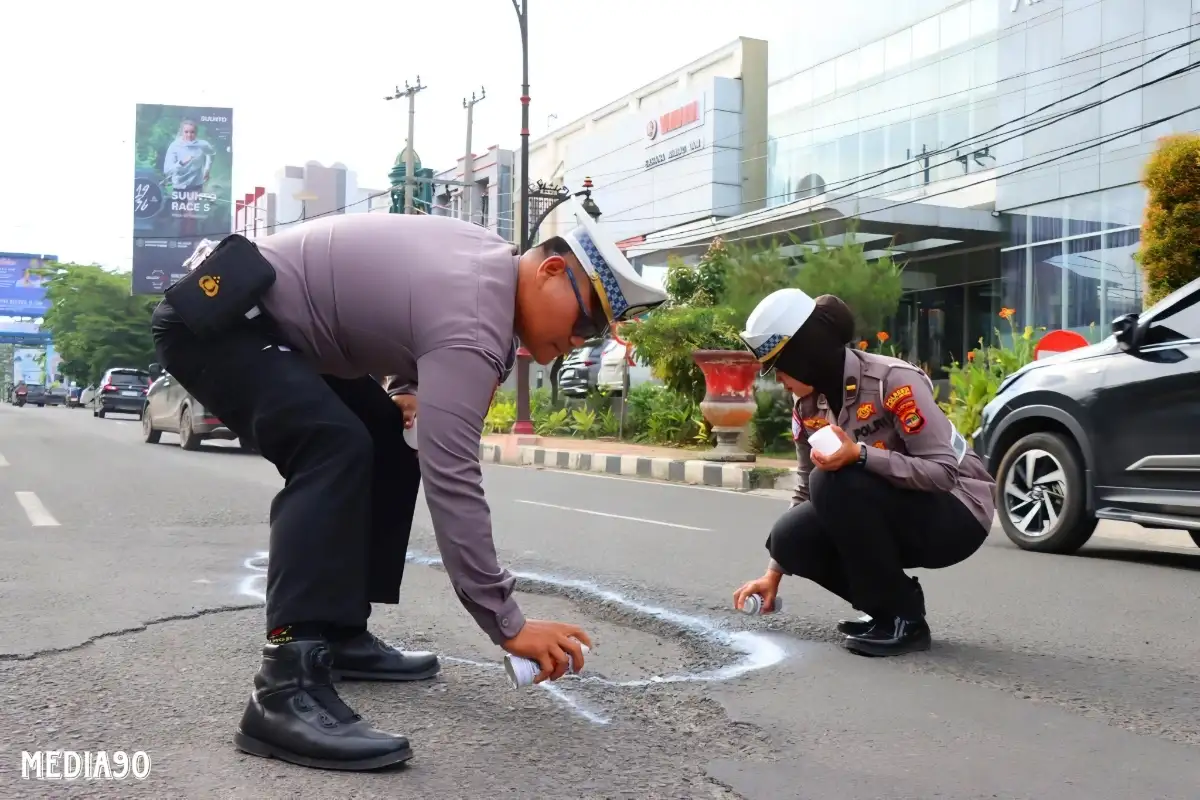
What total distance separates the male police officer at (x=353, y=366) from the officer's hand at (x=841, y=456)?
110 cm

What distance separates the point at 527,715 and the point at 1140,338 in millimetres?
4211

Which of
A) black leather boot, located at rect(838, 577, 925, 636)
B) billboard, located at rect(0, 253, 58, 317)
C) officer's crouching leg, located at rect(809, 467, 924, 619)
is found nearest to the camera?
officer's crouching leg, located at rect(809, 467, 924, 619)

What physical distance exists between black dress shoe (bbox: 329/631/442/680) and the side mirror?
13.7ft

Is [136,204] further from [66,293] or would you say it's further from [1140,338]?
[1140,338]

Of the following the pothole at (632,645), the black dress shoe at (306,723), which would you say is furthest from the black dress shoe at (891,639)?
the black dress shoe at (306,723)

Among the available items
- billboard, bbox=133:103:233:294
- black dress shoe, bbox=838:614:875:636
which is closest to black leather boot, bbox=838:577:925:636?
black dress shoe, bbox=838:614:875:636

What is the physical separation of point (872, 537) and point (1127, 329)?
2.98 meters

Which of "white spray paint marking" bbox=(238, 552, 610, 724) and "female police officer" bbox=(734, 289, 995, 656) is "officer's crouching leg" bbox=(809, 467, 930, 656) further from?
"white spray paint marking" bbox=(238, 552, 610, 724)

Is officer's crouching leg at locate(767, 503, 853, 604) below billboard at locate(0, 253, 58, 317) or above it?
below

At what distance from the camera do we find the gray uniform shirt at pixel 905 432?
3.51 m

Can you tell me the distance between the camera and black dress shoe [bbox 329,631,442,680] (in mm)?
3113

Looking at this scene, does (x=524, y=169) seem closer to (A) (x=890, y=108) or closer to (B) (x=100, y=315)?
(A) (x=890, y=108)

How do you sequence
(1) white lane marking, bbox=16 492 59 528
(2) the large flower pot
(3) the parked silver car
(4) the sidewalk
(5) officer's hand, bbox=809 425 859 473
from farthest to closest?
1. (3) the parked silver car
2. (2) the large flower pot
3. (4) the sidewalk
4. (1) white lane marking, bbox=16 492 59 528
5. (5) officer's hand, bbox=809 425 859 473

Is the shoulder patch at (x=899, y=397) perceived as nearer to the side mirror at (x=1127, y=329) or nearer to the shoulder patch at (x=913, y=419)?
the shoulder patch at (x=913, y=419)
